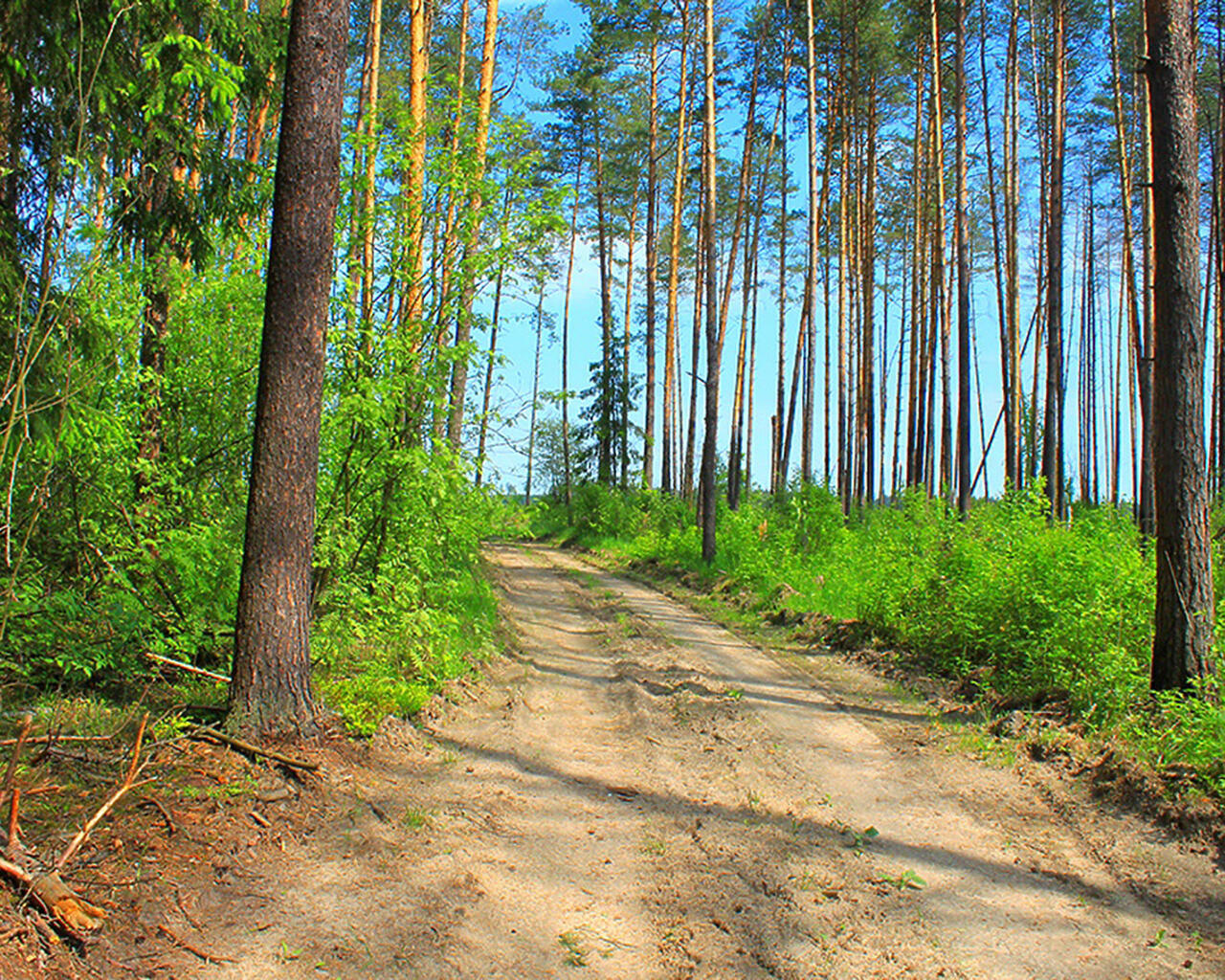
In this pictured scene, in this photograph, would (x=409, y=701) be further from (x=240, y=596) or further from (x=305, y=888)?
(x=305, y=888)

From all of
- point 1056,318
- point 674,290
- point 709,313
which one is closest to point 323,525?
point 709,313

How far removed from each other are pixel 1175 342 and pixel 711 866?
5639 millimetres

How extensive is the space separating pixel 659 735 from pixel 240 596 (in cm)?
331

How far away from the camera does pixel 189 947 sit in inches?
121

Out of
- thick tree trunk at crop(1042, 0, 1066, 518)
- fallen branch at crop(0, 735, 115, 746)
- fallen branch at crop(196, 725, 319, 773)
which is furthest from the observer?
thick tree trunk at crop(1042, 0, 1066, 518)

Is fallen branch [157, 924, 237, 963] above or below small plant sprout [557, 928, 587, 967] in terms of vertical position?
above

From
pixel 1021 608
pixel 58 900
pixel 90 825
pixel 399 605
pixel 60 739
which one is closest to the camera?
pixel 58 900

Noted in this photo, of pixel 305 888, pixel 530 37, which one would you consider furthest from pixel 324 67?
pixel 530 37

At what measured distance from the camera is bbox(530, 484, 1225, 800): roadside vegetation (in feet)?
18.7

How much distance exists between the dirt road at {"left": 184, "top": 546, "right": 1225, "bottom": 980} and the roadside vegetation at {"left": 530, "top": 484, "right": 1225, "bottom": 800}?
1070mm

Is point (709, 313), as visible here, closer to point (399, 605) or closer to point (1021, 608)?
point (1021, 608)

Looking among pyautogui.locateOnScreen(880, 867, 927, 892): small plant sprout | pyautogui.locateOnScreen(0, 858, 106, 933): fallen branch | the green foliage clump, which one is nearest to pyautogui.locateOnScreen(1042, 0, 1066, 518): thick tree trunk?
the green foliage clump

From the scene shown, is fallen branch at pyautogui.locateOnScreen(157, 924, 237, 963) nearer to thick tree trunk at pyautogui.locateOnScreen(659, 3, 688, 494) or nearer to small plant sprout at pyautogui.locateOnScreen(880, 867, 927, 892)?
small plant sprout at pyautogui.locateOnScreen(880, 867, 927, 892)

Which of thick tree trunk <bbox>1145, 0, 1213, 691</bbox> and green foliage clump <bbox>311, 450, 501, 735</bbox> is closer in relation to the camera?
green foliage clump <bbox>311, 450, 501, 735</bbox>
